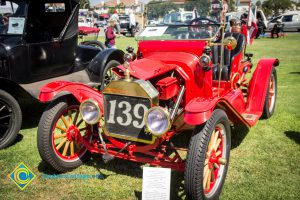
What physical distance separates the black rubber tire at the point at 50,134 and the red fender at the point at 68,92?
10 centimetres

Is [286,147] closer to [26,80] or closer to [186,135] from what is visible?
[186,135]

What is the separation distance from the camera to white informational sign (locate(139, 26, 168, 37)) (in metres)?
3.59

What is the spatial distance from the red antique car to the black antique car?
1.11 meters

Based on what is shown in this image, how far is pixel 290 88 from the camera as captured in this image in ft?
20.8

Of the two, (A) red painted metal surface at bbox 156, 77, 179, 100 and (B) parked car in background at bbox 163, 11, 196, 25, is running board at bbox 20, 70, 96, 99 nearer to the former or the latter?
(B) parked car in background at bbox 163, 11, 196, 25

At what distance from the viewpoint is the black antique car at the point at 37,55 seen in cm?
392

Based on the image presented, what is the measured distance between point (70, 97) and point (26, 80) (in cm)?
191

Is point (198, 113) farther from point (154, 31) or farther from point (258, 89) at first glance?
point (258, 89)

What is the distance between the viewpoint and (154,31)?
3664mm

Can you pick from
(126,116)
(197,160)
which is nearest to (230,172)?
(197,160)

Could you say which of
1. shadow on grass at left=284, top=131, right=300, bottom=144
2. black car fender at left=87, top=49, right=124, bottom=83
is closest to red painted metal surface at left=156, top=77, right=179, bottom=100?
shadow on grass at left=284, top=131, right=300, bottom=144

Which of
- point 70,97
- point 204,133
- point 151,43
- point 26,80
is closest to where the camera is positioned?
point 204,133

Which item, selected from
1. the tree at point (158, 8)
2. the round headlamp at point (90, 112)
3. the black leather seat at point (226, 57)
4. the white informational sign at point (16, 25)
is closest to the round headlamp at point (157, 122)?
the round headlamp at point (90, 112)

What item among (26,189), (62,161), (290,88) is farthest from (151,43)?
(290,88)
